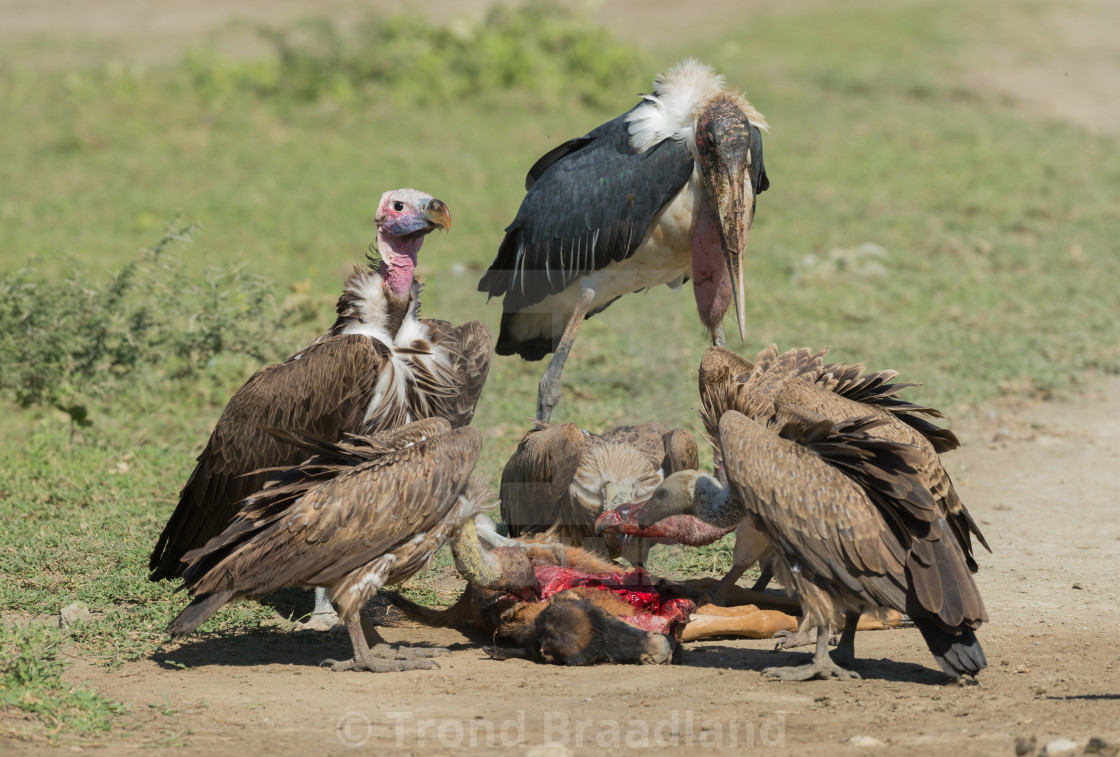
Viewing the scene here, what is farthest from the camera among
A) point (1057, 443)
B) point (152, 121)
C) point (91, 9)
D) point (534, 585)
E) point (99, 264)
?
point (91, 9)

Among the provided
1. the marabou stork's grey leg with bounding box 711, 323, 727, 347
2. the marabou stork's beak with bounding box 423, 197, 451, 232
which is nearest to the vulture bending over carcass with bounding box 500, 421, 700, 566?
the marabou stork's grey leg with bounding box 711, 323, 727, 347

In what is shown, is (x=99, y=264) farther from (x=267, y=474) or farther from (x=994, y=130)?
(x=994, y=130)

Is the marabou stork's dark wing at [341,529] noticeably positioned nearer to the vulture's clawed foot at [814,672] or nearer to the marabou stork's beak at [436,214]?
the marabou stork's beak at [436,214]

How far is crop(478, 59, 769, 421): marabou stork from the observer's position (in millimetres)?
5922

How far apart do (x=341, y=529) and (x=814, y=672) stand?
1674mm

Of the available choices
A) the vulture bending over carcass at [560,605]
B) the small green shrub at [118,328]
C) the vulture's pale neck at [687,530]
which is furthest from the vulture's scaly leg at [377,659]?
the small green shrub at [118,328]

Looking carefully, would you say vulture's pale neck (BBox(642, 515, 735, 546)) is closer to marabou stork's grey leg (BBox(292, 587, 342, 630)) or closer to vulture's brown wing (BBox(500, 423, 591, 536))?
vulture's brown wing (BBox(500, 423, 591, 536))

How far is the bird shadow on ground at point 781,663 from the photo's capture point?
441 cm

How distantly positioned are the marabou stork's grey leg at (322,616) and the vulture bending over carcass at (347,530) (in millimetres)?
570

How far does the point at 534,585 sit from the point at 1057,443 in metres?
3.94

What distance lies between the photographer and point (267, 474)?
5227 mm

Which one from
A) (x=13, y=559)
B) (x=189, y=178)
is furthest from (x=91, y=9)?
(x=13, y=559)

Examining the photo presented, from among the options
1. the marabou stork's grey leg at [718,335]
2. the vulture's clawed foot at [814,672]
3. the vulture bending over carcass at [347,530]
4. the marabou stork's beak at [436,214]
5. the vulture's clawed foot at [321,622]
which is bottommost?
the vulture's clawed foot at [321,622]

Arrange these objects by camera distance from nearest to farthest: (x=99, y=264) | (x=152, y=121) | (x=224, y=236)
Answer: (x=99, y=264) → (x=224, y=236) → (x=152, y=121)
